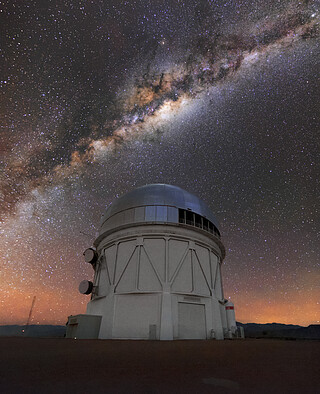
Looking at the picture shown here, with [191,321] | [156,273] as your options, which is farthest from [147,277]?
[191,321]

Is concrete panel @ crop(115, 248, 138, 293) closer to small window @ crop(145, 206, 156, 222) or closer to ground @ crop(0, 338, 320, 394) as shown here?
small window @ crop(145, 206, 156, 222)

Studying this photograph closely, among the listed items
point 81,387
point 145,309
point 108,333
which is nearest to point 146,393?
point 81,387

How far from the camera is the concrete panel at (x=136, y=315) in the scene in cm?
1623

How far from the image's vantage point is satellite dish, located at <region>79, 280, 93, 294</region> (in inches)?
788

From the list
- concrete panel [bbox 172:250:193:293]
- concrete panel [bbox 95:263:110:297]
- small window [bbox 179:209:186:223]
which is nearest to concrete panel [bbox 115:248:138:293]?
concrete panel [bbox 95:263:110:297]

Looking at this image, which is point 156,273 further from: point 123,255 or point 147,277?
point 123,255

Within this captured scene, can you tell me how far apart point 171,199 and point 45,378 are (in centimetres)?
1725

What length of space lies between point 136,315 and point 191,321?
404cm

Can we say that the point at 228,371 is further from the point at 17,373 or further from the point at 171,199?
the point at 171,199

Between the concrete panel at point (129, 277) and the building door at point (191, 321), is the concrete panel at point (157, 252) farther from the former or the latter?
the building door at point (191, 321)

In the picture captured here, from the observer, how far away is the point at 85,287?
66.1 feet

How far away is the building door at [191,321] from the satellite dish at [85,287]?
8.02 metres

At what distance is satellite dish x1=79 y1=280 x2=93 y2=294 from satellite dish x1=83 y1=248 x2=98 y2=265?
1.89 metres

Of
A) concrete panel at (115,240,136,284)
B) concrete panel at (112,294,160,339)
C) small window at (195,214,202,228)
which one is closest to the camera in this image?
concrete panel at (112,294,160,339)
